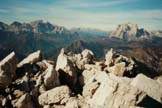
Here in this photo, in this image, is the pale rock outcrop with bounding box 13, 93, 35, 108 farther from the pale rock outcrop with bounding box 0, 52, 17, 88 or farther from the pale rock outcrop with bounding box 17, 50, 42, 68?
the pale rock outcrop with bounding box 17, 50, 42, 68

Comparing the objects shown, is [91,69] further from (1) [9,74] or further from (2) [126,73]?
(1) [9,74]

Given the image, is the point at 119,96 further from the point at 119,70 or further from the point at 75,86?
the point at 75,86

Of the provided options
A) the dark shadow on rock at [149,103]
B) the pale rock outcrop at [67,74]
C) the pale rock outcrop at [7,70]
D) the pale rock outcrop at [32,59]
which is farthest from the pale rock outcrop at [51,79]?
the dark shadow on rock at [149,103]

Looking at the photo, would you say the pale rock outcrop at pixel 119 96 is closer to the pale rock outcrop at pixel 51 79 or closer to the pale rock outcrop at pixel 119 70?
the pale rock outcrop at pixel 51 79

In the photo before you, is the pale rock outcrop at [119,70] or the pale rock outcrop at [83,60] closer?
the pale rock outcrop at [119,70]

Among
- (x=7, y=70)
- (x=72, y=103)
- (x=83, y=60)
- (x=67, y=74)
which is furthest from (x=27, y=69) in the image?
(x=72, y=103)

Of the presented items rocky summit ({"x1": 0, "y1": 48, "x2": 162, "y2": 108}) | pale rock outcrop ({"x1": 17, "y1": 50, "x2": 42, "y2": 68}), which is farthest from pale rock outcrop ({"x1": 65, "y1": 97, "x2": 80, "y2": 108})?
pale rock outcrop ({"x1": 17, "y1": 50, "x2": 42, "y2": 68})

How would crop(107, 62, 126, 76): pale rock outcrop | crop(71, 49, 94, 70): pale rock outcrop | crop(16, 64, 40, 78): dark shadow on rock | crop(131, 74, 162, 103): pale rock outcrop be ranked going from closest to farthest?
Result: crop(131, 74, 162, 103): pale rock outcrop < crop(107, 62, 126, 76): pale rock outcrop < crop(16, 64, 40, 78): dark shadow on rock < crop(71, 49, 94, 70): pale rock outcrop
